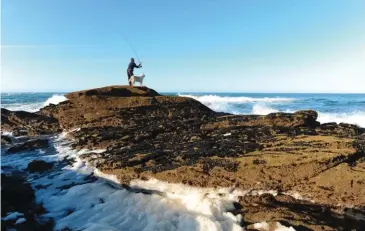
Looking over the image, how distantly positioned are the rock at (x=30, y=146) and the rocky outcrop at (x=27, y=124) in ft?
5.95

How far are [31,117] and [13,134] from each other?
6.01ft

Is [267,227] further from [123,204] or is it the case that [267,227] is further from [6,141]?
[6,141]

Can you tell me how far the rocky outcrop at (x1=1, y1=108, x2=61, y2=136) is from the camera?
1220 cm

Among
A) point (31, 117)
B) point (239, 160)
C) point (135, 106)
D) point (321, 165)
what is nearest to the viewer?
point (321, 165)

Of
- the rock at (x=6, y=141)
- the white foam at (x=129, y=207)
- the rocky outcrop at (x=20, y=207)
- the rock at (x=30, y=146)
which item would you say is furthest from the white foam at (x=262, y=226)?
the rock at (x=6, y=141)

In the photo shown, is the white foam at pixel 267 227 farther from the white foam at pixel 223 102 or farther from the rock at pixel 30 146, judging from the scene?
the white foam at pixel 223 102

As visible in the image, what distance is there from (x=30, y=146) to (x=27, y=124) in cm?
382

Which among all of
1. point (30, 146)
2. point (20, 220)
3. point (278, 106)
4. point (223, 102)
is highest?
point (30, 146)

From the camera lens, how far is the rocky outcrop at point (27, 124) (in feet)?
40.0

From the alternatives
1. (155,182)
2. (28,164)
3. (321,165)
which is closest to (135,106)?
(28,164)

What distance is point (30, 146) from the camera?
33.0 ft

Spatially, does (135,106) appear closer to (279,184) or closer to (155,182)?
(155,182)

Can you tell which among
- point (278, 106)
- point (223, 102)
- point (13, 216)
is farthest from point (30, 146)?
point (278, 106)

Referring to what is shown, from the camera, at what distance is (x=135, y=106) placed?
1177 cm
